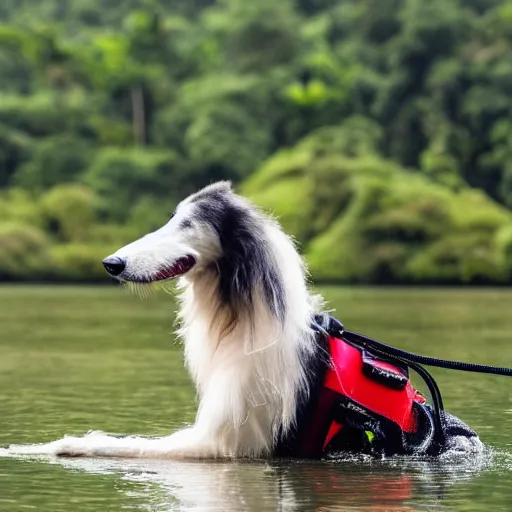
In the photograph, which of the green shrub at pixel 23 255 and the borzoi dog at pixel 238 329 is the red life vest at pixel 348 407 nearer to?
the borzoi dog at pixel 238 329

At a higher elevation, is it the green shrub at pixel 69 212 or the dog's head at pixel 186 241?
the green shrub at pixel 69 212

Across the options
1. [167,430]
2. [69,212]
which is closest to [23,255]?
[69,212]

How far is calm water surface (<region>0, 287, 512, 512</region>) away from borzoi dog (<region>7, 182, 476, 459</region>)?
0.14 m

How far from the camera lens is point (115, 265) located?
5961 millimetres

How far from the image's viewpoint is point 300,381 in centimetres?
632

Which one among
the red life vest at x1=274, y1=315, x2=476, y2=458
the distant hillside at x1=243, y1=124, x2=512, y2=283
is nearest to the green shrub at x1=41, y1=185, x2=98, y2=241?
the distant hillside at x1=243, y1=124, x2=512, y2=283

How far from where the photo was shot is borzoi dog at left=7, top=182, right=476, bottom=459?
20.4 ft

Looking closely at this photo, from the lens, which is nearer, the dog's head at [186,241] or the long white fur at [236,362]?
the dog's head at [186,241]

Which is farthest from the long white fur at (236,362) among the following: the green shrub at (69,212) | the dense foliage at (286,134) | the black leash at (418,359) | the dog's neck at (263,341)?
the green shrub at (69,212)

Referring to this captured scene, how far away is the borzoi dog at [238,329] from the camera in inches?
244

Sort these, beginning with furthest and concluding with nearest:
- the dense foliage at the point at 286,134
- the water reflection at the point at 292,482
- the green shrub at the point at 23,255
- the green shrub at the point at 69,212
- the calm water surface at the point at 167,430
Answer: the green shrub at the point at 69,212 < the dense foliage at the point at 286,134 < the green shrub at the point at 23,255 < the calm water surface at the point at 167,430 < the water reflection at the point at 292,482

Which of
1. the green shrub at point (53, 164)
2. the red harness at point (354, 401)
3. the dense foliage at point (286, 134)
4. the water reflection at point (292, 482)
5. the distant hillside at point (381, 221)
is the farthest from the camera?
the green shrub at point (53, 164)

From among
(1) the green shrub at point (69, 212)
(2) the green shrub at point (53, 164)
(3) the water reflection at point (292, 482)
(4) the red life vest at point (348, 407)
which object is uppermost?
(2) the green shrub at point (53, 164)

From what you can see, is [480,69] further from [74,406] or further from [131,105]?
[74,406]
